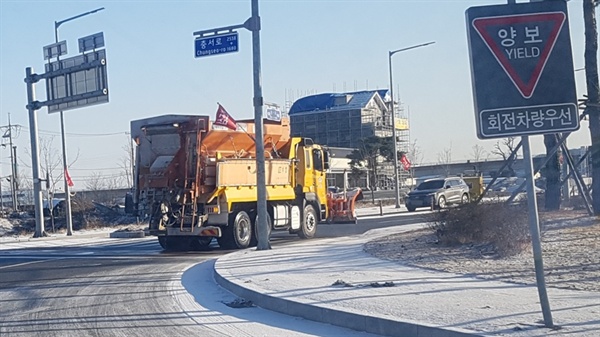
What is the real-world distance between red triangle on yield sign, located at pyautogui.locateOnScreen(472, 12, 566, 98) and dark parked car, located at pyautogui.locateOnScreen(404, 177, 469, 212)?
30799mm

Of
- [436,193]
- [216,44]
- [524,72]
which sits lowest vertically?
[436,193]

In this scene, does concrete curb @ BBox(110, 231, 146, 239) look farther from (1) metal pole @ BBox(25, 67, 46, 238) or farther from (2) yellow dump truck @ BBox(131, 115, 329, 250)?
(2) yellow dump truck @ BBox(131, 115, 329, 250)

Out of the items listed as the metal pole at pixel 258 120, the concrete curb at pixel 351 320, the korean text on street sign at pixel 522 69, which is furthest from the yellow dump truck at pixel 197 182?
the korean text on street sign at pixel 522 69

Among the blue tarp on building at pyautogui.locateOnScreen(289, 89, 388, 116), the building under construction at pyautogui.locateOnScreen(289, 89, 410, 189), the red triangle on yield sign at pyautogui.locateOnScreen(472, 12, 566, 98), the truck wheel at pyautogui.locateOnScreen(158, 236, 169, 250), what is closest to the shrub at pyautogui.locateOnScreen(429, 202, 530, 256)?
the red triangle on yield sign at pyautogui.locateOnScreen(472, 12, 566, 98)

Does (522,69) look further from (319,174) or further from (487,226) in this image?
(319,174)

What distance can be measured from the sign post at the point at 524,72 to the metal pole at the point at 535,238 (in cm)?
1

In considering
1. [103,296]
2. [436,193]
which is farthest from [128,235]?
[103,296]

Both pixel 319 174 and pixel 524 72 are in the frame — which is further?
pixel 319 174

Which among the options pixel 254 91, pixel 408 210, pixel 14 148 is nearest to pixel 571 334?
pixel 254 91

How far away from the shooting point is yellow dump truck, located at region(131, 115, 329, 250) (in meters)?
21.6

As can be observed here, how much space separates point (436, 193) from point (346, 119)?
43763 millimetres

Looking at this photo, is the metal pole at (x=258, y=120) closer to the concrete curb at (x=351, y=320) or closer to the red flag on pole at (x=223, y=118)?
the red flag on pole at (x=223, y=118)

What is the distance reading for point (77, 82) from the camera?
1292 inches

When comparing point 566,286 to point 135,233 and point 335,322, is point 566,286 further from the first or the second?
point 135,233
